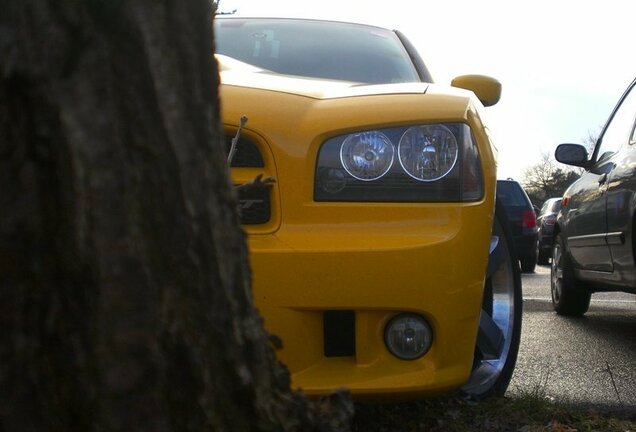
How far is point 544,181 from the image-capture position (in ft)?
234

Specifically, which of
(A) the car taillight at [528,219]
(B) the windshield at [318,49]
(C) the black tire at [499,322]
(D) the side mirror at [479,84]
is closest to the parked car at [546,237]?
(A) the car taillight at [528,219]

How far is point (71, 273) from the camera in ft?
3.24

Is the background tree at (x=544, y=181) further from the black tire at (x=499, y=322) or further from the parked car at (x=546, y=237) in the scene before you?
the black tire at (x=499, y=322)

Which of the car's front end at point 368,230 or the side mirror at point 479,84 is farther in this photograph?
the side mirror at point 479,84

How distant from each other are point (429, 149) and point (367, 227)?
349 millimetres

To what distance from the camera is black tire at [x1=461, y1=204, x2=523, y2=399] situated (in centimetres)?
329

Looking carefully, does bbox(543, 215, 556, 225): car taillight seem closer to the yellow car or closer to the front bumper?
the yellow car

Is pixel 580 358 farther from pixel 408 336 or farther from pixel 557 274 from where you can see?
pixel 557 274

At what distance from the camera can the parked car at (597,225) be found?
476 centimetres

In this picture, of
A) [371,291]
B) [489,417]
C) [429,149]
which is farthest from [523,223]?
[371,291]

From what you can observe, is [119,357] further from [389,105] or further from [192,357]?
[389,105]

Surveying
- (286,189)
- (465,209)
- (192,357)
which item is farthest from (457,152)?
(192,357)

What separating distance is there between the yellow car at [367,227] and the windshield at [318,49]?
1.01 meters

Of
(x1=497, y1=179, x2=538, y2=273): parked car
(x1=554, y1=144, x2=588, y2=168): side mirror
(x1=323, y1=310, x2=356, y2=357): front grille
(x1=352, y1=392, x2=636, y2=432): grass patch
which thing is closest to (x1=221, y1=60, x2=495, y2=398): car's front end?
(x1=323, y1=310, x2=356, y2=357): front grille
